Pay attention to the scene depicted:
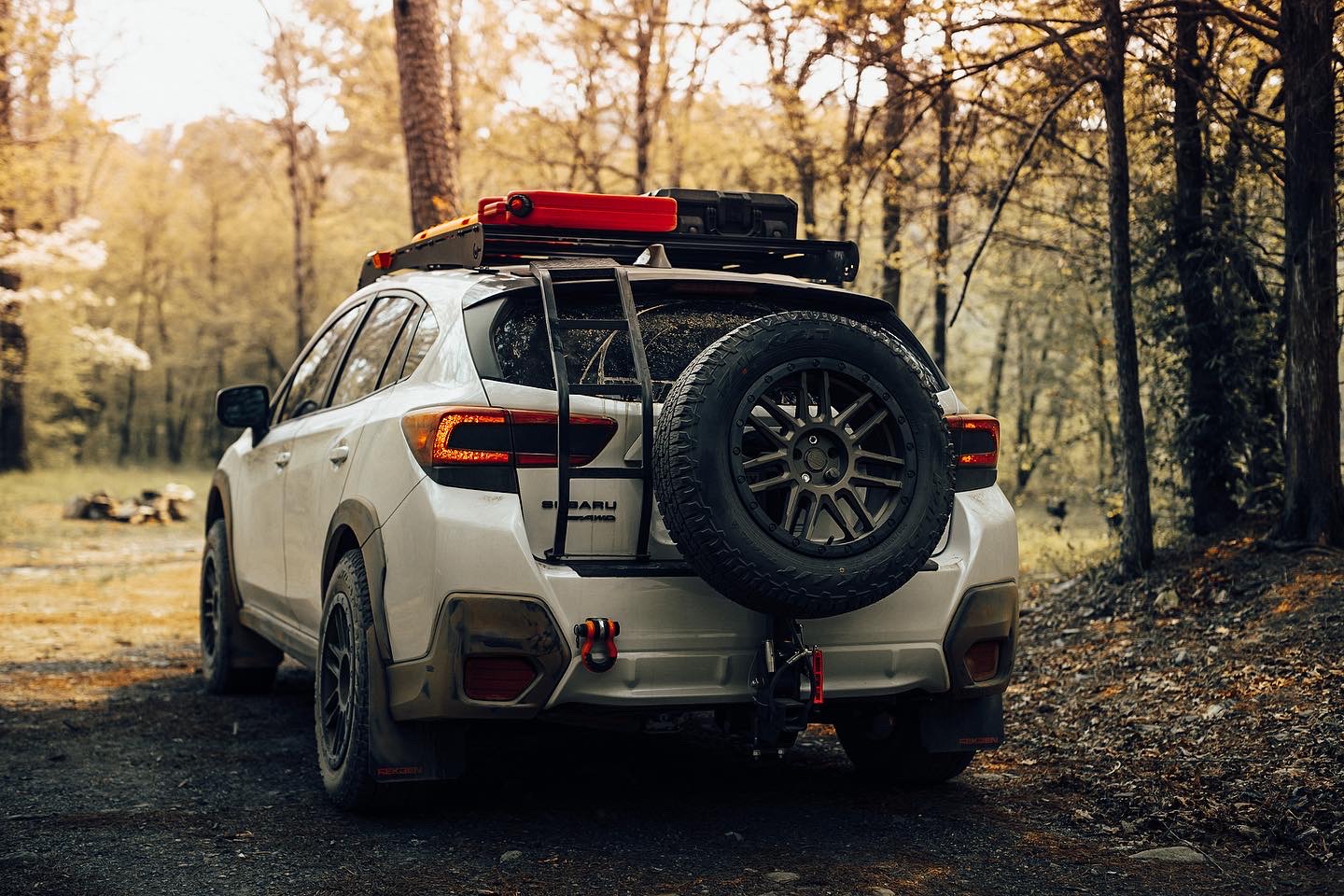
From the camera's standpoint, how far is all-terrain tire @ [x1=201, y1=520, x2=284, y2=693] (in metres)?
6.92

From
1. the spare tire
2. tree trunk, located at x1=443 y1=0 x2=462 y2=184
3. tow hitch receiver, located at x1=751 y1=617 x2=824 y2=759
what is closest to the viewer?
the spare tire

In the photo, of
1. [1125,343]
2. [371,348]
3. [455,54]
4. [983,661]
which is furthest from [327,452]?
[455,54]

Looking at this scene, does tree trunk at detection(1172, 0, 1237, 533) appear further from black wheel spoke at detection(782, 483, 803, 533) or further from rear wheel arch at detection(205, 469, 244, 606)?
rear wheel arch at detection(205, 469, 244, 606)

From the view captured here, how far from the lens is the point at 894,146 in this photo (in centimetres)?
929

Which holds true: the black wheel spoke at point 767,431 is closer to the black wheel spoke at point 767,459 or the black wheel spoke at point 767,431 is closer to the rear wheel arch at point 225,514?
the black wheel spoke at point 767,459

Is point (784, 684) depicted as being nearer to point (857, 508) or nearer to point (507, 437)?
point (857, 508)

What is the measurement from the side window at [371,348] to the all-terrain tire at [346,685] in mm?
855

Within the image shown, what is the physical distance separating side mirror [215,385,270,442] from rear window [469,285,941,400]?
8.74ft

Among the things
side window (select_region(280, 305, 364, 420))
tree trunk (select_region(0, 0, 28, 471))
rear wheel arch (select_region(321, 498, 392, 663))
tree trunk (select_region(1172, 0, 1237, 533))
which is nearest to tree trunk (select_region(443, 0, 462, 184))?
tree trunk (select_region(0, 0, 28, 471))

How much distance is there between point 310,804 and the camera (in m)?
4.70

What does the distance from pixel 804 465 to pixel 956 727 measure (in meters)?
1.42

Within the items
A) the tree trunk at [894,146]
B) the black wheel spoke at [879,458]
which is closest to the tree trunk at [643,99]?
the tree trunk at [894,146]

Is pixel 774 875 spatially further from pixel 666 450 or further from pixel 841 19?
pixel 841 19

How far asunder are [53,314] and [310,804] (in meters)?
34.1
